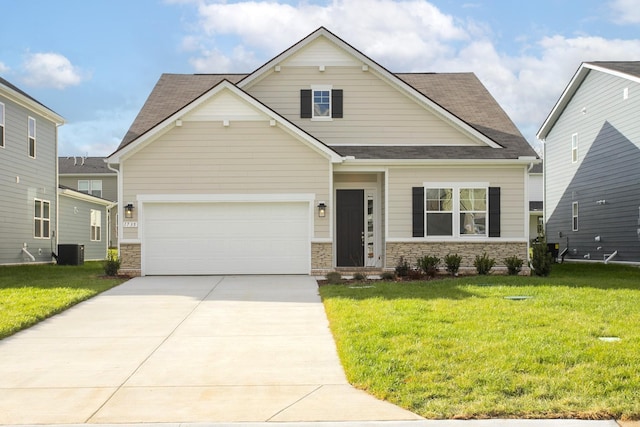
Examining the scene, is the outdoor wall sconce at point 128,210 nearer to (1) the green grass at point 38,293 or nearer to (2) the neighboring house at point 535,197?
(1) the green grass at point 38,293

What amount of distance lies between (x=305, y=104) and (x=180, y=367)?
13.6 meters

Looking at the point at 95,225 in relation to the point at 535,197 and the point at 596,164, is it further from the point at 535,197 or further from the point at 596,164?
the point at 535,197

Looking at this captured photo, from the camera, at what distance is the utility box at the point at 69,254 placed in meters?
25.3

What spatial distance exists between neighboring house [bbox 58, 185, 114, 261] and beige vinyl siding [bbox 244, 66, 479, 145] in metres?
11.5

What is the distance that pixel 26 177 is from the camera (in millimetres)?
23984

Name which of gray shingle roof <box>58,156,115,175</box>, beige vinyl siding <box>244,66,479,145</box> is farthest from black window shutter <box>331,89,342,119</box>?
gray shingle roof <box>58,156,115,175</box>

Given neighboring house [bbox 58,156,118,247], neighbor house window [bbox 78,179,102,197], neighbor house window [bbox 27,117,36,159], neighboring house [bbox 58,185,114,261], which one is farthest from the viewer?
neighbor house window [bbox 78,179,102,197]

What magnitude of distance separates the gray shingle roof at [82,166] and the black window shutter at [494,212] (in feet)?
108

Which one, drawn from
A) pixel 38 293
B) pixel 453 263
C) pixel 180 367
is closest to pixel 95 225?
pixel 38 293

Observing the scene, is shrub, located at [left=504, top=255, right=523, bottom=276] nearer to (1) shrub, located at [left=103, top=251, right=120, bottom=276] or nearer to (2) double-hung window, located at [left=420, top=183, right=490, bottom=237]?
(2) double-hung window, located at [left=420, top=183, right=490, bottom=237]

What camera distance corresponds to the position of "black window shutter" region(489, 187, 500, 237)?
61.8 ft

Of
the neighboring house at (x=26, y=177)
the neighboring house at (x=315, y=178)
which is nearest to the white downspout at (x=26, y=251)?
the neighboring house at (x=26, y=177)

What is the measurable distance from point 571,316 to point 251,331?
15.5ft

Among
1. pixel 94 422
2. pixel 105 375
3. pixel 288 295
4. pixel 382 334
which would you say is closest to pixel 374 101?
pixel 288 295
